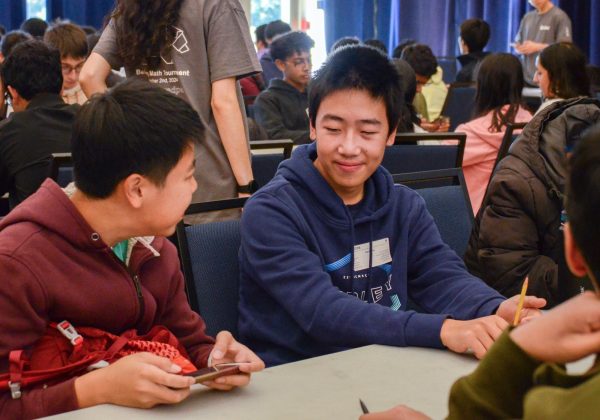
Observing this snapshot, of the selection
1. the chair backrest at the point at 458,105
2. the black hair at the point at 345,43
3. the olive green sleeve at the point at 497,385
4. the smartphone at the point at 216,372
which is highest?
the black hair at the point at 345,43

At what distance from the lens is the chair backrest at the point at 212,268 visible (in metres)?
1.88

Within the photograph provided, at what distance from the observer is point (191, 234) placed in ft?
6.20

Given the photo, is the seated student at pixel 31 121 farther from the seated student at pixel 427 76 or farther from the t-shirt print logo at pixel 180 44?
the seated student at pixel 427 76

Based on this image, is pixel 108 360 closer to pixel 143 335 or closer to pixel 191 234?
pixel 143 335

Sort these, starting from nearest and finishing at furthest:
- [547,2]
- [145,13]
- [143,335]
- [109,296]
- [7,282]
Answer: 1. [7,282]
2. [109,296]
3. [143,335]
4. [145,13]
5. [547,2]

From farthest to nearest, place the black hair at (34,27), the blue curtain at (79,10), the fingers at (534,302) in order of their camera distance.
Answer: the blue curtain at (79,10) < the black hair at (34,27) < the fingers at (534,302)

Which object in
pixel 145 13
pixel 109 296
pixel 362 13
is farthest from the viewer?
pixel 362 13

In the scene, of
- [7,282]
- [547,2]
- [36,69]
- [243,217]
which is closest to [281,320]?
[243,217]

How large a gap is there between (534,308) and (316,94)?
718mm

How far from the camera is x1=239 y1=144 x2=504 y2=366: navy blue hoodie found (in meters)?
1.70

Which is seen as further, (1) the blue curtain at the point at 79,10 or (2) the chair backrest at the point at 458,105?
(1) the blue curtain at the point at 79,10

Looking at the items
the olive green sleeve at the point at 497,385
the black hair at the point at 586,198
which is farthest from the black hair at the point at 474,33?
the black hair at the point at 586,198

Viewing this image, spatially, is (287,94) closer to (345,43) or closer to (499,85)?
(499,85)

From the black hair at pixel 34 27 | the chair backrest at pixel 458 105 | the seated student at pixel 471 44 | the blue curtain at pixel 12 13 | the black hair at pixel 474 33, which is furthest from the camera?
the blue curtain at pixel 12 13
